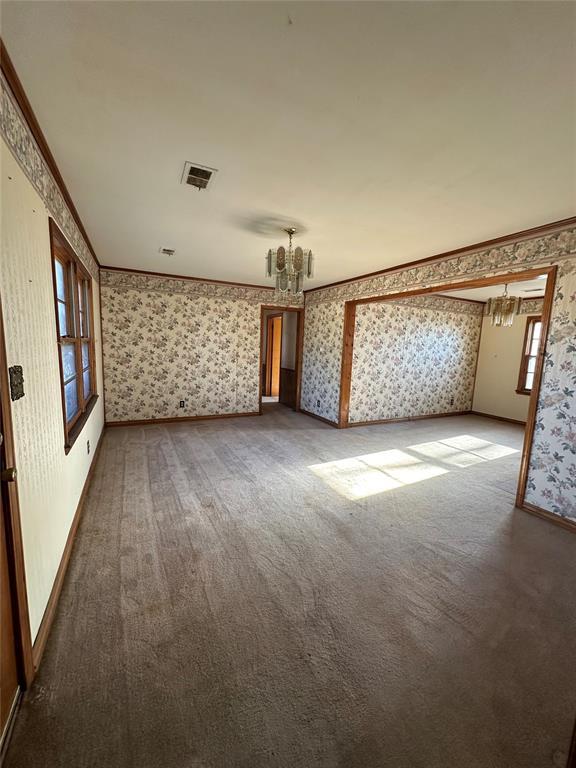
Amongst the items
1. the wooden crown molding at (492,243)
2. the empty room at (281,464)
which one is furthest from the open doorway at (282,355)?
the empty room at (281,464)

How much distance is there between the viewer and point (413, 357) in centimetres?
566

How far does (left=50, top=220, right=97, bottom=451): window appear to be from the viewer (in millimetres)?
2215

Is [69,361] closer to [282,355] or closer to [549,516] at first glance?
[549,516]

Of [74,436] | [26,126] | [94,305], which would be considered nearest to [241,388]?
[94,305]

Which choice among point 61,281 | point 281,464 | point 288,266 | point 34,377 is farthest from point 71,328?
point 281,464

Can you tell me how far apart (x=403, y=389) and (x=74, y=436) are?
4966 millimetres

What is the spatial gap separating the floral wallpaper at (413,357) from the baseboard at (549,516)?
2.74m

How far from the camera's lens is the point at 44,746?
1047 millimetres

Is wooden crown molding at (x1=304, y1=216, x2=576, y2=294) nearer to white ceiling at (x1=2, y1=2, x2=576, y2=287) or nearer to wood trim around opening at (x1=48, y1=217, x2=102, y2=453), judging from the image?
white ceiling at (x1=2, y1=2, x2=576, y2=287)

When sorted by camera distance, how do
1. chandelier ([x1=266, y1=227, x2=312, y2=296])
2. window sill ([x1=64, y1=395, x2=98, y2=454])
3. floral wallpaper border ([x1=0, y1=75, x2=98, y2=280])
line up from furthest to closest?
chandelier ([x1=266, y1=227, x2=312, y2=296]) → window sill ([x1=64, y1=395, x2=98, y2=454]) → floral wallpaper border ([x1=0, y1=75, x2=98, y2=280])

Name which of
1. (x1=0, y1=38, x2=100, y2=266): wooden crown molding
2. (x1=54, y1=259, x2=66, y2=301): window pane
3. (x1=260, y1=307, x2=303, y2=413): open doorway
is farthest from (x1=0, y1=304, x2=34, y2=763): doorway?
(x1=260, y1=307, x2=303, y2=413): open doorway

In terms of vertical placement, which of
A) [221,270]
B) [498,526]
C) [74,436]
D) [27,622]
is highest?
[221,270]

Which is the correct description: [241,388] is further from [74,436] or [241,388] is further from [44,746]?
[44,746]

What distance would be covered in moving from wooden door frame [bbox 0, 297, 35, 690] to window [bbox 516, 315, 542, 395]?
22.6ft
